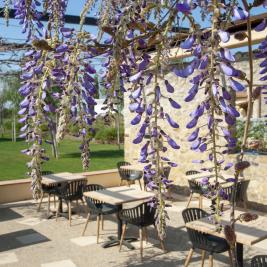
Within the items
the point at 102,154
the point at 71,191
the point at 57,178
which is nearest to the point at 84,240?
the point at 71,191

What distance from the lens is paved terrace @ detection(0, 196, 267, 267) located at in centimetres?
476

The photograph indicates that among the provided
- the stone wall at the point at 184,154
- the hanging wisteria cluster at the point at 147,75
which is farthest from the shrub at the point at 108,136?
the hanging wisteria cluster at the point at 147,75

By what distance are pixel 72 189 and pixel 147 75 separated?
5.56 meters

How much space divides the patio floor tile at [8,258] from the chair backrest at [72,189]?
1.65 metres

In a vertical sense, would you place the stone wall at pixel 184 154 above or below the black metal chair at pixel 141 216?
above

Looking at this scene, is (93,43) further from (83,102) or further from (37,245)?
(37,245)

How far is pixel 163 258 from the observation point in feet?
15.8

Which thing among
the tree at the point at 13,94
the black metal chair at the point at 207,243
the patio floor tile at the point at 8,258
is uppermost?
the tree at the point at 13,94

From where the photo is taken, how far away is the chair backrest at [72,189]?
6586 millimetres

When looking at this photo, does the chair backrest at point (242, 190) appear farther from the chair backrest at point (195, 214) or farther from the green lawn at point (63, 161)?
the green lawn at point (63, 161)

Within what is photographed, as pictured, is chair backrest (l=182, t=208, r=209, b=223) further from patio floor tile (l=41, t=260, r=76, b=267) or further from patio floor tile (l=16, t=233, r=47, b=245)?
patio floor tile (l=16, t=233, r=47, b=245)

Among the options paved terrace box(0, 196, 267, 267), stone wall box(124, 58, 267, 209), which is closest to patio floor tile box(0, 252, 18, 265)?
paved terrace box(0, 196, 267, 267)

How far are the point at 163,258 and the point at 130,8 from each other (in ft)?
13.4

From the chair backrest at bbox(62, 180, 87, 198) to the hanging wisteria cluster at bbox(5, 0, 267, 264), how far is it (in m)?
4.55
